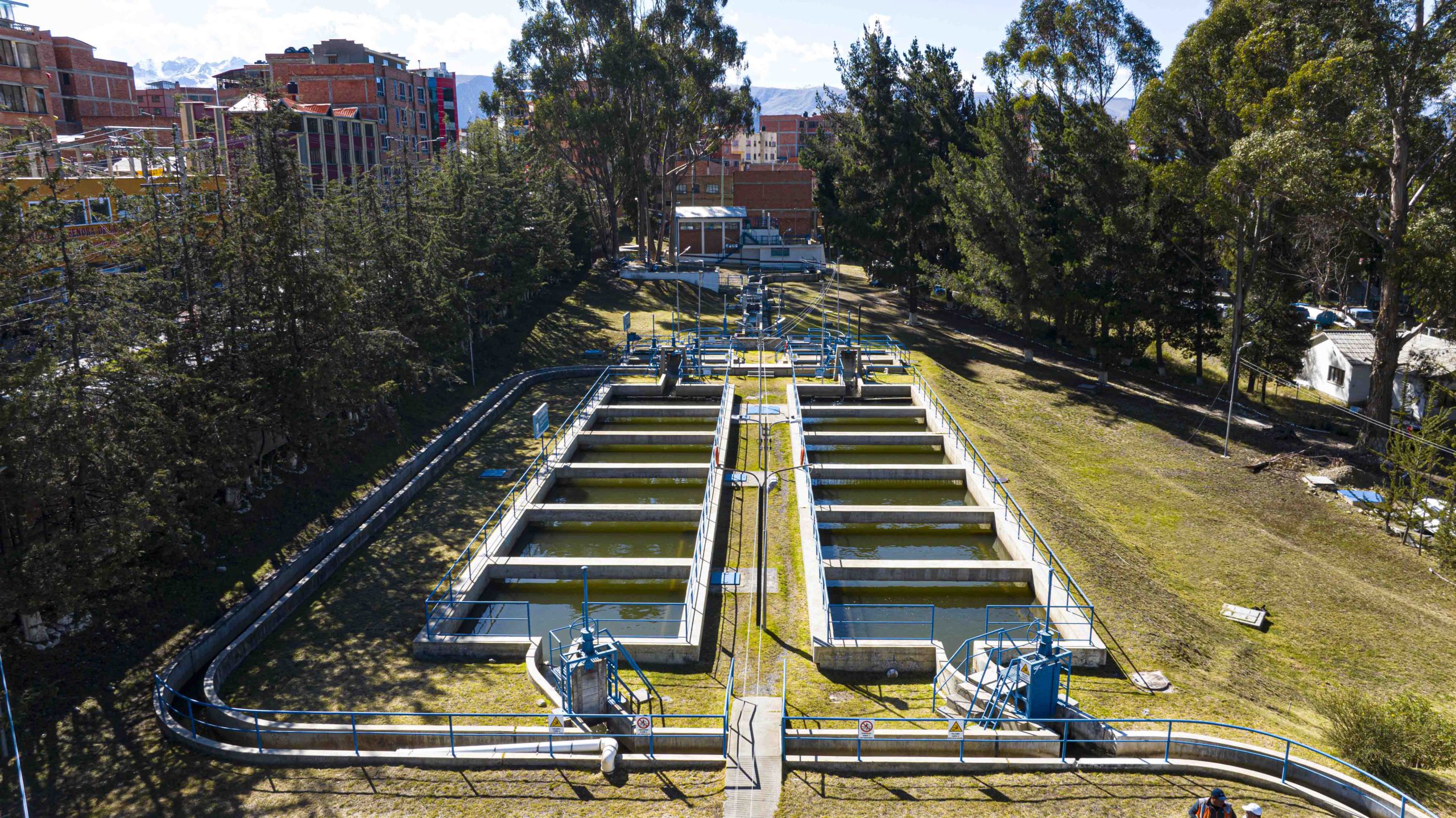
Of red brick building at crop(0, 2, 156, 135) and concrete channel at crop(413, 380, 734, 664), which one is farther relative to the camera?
red brick building at crop(0, 2, 156, 135)

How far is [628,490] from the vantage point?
27.9 metres

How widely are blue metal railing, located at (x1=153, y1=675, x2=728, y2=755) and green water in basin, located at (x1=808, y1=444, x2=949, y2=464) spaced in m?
15.9

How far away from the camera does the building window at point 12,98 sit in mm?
54500

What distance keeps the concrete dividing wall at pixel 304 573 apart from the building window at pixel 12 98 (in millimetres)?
43993

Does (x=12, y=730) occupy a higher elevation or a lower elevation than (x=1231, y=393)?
lower

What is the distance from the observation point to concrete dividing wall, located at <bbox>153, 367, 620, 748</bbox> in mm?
16797

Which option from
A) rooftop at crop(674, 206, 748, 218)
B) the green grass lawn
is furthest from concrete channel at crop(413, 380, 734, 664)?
rooftop at crop(674, 206, 748, 218)

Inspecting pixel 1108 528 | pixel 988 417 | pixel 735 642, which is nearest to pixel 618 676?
pixel 735 642

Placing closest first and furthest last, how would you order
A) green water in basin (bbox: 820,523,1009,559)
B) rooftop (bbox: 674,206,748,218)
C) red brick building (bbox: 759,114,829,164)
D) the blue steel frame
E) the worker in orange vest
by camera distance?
the worker in orange vest < the blue steel frame < green water in basin (bbox: 820,523,1009,559) < rooftop (bbox: 674,206,748,218) < red brick building (bbox: 759,114,829,164)

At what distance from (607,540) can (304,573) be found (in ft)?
24.1

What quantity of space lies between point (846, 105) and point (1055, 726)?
4079 cm

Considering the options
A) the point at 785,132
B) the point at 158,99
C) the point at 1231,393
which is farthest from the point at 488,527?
the point at 785,132

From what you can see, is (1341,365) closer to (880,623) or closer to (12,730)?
(880,623)

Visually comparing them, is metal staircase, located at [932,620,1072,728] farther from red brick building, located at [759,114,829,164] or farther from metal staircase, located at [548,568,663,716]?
red brick building, located at [759,114,829,164]
